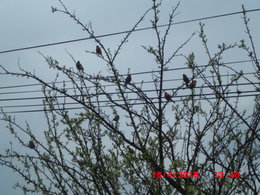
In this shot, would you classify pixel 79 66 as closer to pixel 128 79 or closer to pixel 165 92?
pixel 128 79

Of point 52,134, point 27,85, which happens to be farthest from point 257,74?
point 27,85

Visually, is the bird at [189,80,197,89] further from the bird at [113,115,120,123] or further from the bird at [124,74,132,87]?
the bird at [113,115,120,123]

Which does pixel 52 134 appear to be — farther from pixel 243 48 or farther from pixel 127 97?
pixel 243 48

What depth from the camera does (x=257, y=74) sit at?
142 inches

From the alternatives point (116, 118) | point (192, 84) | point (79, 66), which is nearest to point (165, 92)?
point (192, 84)

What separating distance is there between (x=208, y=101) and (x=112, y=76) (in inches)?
54.6

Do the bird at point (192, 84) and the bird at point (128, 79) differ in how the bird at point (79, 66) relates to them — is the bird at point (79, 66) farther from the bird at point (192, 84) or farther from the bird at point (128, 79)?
the bird at point (192, 84)

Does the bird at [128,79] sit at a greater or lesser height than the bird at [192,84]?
greater
